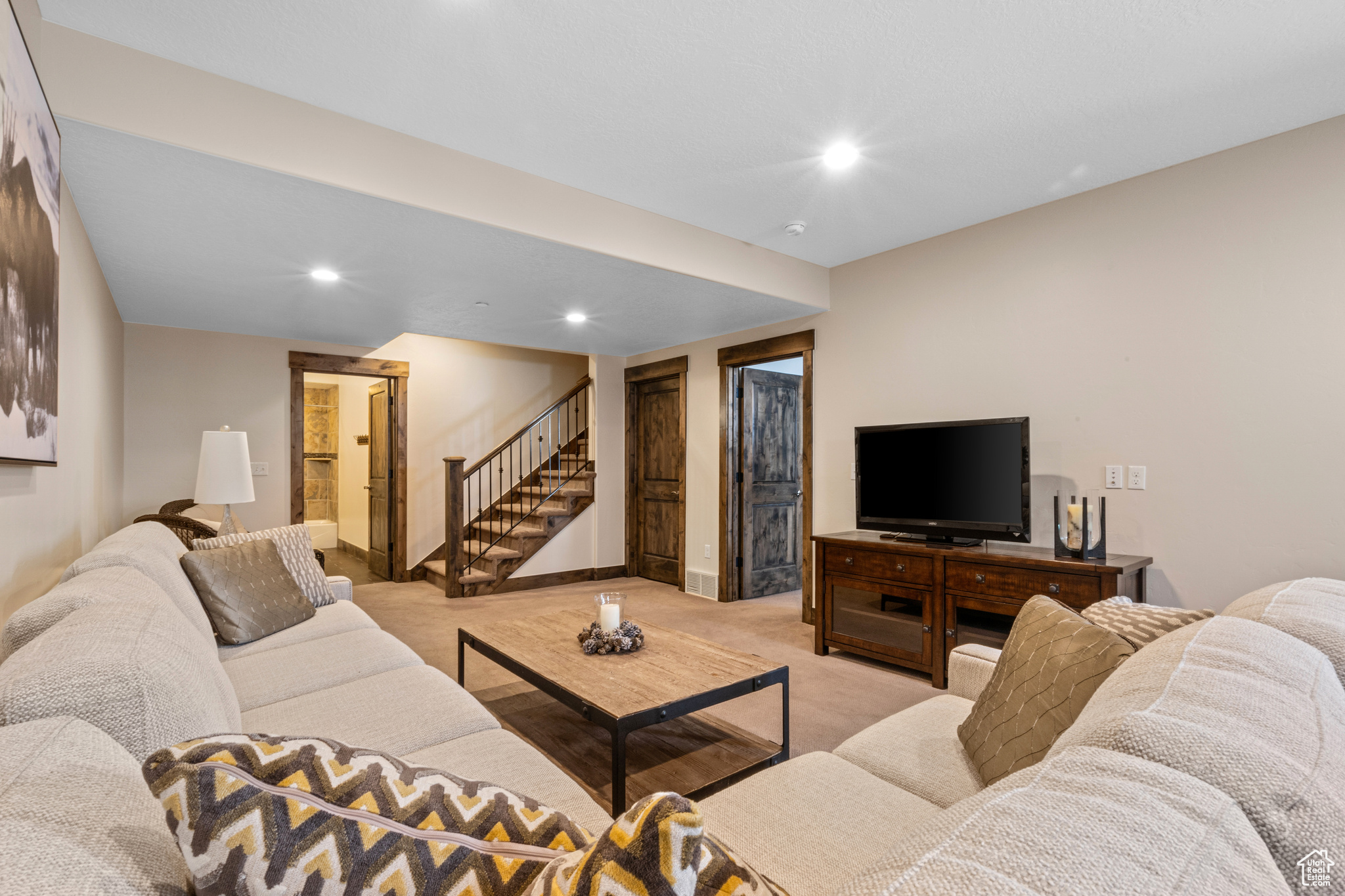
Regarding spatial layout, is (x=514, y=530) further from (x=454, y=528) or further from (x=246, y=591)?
(x=246, y=591)

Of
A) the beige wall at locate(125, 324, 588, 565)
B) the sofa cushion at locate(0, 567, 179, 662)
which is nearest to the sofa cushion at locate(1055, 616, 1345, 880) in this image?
the sofa cushion at locate(0, 567, 179, 662)

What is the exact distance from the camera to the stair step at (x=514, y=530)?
5836 millimetres

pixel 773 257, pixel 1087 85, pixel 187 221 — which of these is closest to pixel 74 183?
pixel 187 221

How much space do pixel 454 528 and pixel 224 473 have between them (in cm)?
207

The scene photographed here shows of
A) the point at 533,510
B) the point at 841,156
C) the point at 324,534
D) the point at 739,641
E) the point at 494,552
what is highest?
the point at 841,156

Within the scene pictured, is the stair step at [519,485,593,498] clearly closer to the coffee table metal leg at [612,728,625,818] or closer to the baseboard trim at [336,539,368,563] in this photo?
the baseboard trim at [336,539,368,563]

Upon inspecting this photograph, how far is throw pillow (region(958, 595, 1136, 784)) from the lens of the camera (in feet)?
3.91

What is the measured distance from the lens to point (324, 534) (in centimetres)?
805

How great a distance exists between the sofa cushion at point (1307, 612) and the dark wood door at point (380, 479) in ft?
20.1

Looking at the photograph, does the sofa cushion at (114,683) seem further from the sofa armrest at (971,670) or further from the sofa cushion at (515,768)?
the sofa armrest at (971,670)

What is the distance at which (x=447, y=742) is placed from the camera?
5.35 feet

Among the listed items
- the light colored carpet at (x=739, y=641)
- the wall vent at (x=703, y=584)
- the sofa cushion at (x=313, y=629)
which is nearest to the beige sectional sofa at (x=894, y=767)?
the sofa cushion at (x=313, y=629)

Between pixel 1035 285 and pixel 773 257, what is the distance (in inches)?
58.3

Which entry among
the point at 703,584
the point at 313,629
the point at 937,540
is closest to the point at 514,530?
the point at 703,584
